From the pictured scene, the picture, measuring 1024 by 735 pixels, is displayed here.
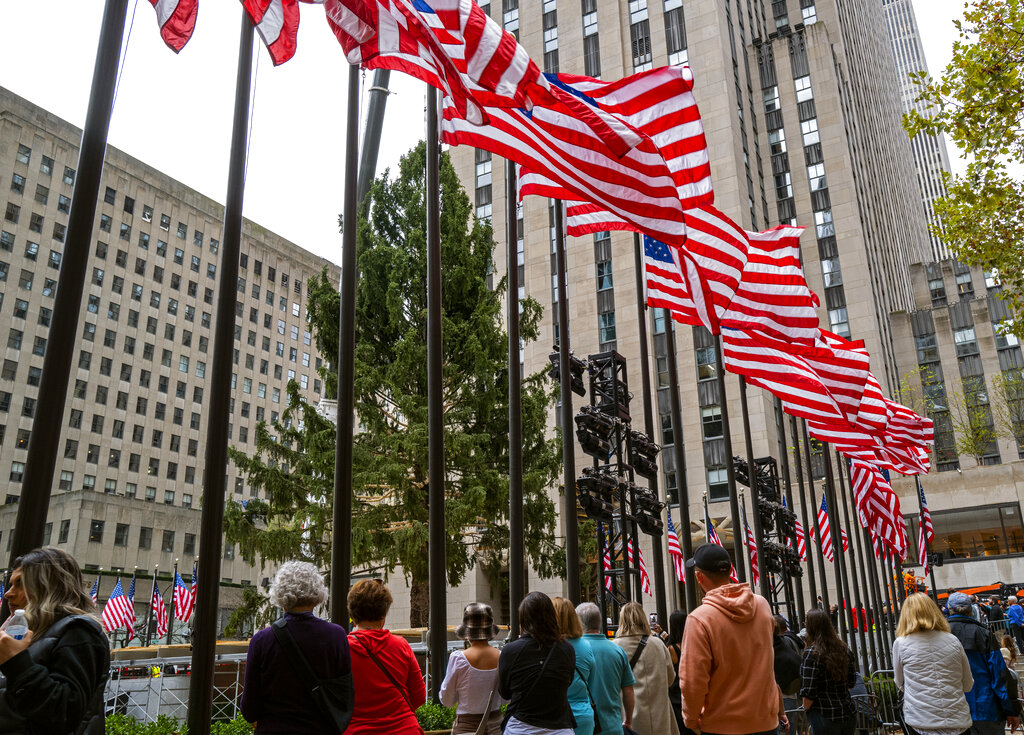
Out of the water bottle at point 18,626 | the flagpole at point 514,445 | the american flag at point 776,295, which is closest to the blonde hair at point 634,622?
the flagpole at point 514,445

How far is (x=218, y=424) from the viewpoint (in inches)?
278

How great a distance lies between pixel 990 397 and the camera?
80.4 metres

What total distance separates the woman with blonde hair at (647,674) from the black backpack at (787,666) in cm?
304

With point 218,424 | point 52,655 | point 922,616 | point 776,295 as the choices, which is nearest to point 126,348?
point 776,295

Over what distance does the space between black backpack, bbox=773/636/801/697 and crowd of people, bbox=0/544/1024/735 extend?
156cm

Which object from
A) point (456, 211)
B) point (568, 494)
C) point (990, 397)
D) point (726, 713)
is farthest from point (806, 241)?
point (726, 713)

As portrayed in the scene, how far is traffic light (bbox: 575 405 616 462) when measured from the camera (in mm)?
15938

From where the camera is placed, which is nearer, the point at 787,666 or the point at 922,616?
the point at 922,616

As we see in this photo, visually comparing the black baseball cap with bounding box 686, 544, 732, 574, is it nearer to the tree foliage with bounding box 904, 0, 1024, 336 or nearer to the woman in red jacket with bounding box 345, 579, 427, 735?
the woman in red jacket with bounding box 345, 579, 427, 735

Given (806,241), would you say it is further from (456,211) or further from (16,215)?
(16,215)

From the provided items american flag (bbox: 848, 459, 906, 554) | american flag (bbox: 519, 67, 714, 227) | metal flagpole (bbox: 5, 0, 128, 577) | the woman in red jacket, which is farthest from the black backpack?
american flag (bbox: 848, 459, 906, 554)

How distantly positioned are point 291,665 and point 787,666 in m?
7.15

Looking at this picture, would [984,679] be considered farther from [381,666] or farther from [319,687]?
[319,687]

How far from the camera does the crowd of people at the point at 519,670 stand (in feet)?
12.3
